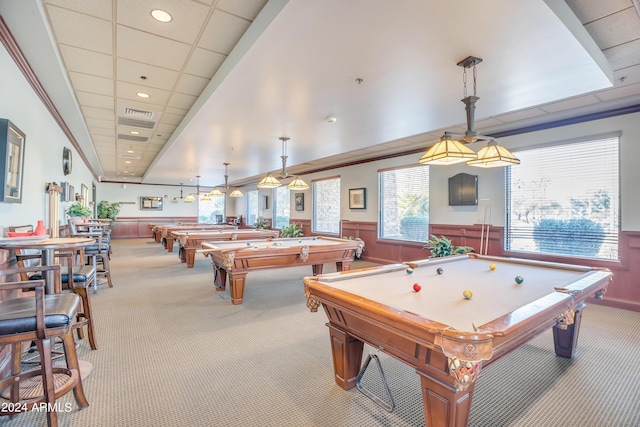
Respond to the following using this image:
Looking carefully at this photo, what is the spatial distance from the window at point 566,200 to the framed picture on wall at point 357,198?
330 cm

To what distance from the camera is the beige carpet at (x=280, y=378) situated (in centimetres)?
183

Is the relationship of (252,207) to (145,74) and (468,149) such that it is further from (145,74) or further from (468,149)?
(468,149)

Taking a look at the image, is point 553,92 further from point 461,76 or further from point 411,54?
point 411,54

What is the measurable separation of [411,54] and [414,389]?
255cm

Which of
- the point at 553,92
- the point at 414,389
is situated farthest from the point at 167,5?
the point at 553,92

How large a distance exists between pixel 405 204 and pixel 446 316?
217 inches

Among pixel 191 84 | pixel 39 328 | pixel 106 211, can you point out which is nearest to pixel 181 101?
pixel 191 84

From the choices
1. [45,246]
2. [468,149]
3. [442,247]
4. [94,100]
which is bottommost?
Answer: [442,247]

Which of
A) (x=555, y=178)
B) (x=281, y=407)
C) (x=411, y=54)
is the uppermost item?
(x=411, y=54)

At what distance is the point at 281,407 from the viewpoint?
192 centimetres

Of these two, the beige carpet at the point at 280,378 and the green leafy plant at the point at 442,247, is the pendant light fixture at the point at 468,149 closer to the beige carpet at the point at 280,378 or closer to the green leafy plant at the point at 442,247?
the beige carpet at the point at 280,378

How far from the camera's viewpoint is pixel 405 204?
685 cm

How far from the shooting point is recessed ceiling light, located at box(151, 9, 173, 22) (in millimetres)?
2184

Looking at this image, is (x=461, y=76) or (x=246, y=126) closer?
(x=461, y=76)
